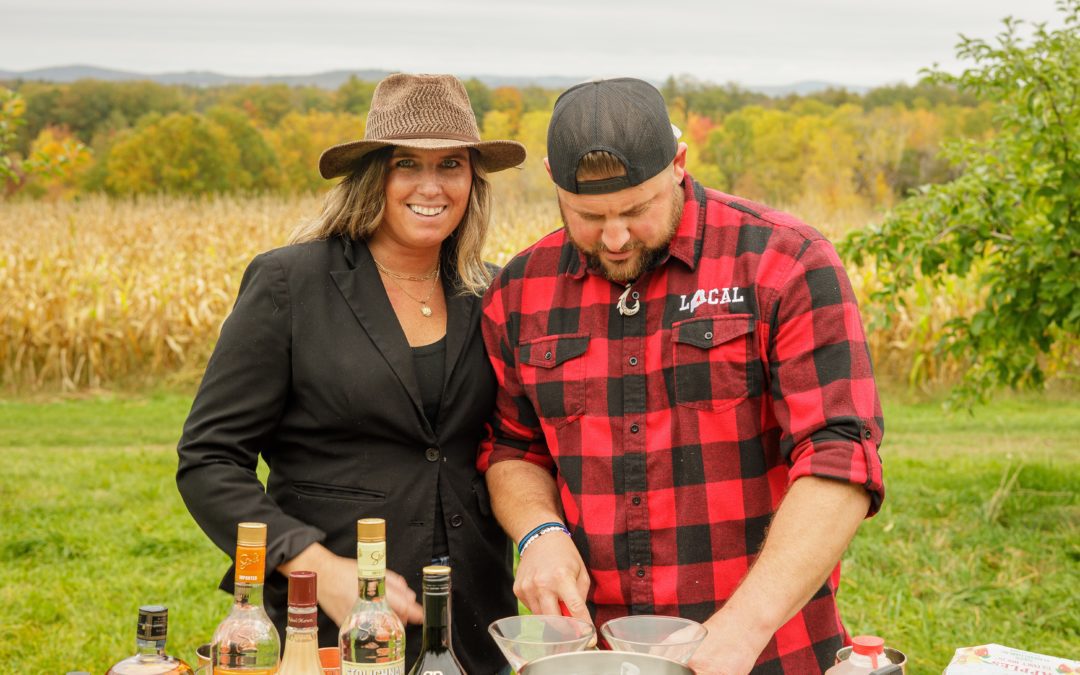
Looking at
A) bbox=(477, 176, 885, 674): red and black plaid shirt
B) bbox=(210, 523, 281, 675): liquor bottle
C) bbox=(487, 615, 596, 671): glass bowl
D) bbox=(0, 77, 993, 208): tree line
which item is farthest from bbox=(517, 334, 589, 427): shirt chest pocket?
bbox=(0, 77, 993, 208): tree line

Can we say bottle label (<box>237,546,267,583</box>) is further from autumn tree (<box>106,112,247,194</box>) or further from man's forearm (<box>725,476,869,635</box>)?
autumn tree (<box>106,112,247,194</box>)

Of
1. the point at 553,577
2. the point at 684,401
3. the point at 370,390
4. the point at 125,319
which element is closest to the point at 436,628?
the point at 553,577

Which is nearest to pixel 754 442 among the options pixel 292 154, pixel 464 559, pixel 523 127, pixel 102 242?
pixel 464 559

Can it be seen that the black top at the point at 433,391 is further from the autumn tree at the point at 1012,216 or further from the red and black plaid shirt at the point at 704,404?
the autumn tree at the point at 1012,216

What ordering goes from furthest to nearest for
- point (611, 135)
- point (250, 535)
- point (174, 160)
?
point (174, 160), point (611, 135), point (250, 535)

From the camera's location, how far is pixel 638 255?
9.27 ft

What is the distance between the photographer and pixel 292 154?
1431 inches

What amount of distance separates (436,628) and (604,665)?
1.14 ft

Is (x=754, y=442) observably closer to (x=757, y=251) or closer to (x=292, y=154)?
(x=757, y=251)

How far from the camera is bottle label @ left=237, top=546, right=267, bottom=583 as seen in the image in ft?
6.73

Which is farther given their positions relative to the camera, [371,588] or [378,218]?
[378,218]

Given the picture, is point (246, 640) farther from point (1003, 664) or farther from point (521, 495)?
point (1003, 664)

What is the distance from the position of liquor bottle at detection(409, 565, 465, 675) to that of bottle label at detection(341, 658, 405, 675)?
44mm

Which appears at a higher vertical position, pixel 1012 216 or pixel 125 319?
pixel 1012 216
